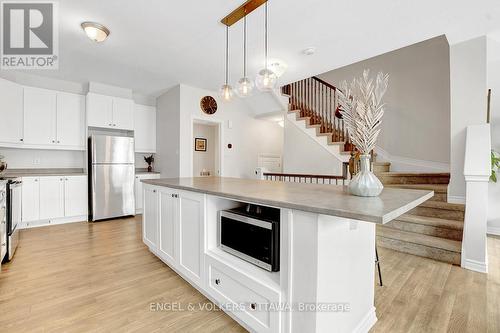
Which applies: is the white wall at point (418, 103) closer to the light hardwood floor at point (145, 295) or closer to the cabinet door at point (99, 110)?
the light hardwood floor at point (145, 295)

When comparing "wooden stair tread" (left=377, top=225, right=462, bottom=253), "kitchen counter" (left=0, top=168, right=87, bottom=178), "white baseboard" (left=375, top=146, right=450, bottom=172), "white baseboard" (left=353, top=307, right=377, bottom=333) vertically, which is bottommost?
"white baseboard" (left=353, top=307, right=377, bottom=333)

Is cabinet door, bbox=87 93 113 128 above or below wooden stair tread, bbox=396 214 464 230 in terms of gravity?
above

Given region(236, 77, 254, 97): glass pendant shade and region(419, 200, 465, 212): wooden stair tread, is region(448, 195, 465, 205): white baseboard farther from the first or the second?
region(236, 77, 254, 97): glass pendant shade

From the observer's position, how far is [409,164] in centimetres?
490

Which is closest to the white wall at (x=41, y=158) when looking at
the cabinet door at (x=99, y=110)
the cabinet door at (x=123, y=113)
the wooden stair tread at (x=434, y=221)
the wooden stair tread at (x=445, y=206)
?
the cabinet door at (x=99, y=110)

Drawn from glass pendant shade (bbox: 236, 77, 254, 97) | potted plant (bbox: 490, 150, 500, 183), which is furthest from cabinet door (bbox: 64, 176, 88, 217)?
potted plant (bbox: 490, 150, 500, 183)

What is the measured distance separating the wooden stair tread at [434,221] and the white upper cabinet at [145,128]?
497cm

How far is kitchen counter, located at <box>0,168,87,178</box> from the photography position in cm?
385

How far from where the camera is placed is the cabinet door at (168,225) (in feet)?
7.16

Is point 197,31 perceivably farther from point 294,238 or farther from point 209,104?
→ point 294,238

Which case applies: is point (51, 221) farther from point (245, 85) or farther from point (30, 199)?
point (245, 85)

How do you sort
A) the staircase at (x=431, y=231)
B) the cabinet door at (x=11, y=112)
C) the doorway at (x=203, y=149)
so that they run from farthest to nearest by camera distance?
the doorway at (x=203, y=149)
the cabinet door at (x=11, y=112)
the staircase at (x=431, y=231)

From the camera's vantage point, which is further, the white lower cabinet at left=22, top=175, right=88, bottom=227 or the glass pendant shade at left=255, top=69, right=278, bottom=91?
the white lower cabinet at left=22, top=175, right=88, bottom=227

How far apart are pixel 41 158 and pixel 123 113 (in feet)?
5.40
